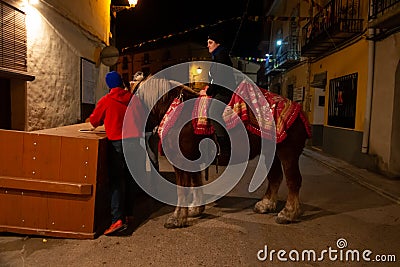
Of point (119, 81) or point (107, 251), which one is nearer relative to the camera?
point (107, 251)

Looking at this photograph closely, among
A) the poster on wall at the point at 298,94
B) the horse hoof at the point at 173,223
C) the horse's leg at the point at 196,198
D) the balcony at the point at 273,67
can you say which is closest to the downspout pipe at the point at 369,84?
the horse's leg at the point at 196,198

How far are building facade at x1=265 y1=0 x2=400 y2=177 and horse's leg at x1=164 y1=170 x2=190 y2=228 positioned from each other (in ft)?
19.0

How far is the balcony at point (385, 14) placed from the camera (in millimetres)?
7345

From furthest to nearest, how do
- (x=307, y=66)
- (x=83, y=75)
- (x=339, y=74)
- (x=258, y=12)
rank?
(x=258, y=12) → (x=307, y=66) → (x=339, y=74) → (x=83, y=75)

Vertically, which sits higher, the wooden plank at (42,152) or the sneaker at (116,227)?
the wooden plank at (42,152)

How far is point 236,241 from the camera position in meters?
3.92

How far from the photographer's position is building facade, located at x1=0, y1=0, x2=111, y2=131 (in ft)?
16.8

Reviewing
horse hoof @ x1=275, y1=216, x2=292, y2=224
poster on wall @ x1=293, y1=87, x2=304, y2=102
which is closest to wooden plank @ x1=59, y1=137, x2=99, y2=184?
horse hoof @ x1=275, y1=216, x2=292, y2=224

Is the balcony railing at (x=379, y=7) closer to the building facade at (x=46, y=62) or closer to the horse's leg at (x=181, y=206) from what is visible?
the horse's leg at (x=181, y=206)

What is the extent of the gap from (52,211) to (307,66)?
13.6 meters

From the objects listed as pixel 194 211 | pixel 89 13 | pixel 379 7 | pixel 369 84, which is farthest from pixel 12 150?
pixel 379 7

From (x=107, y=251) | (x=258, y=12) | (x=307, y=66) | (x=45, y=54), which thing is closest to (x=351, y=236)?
(x=107, y=251)

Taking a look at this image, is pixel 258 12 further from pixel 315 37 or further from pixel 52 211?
pixel 52 211

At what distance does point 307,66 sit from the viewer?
49.2 feet
